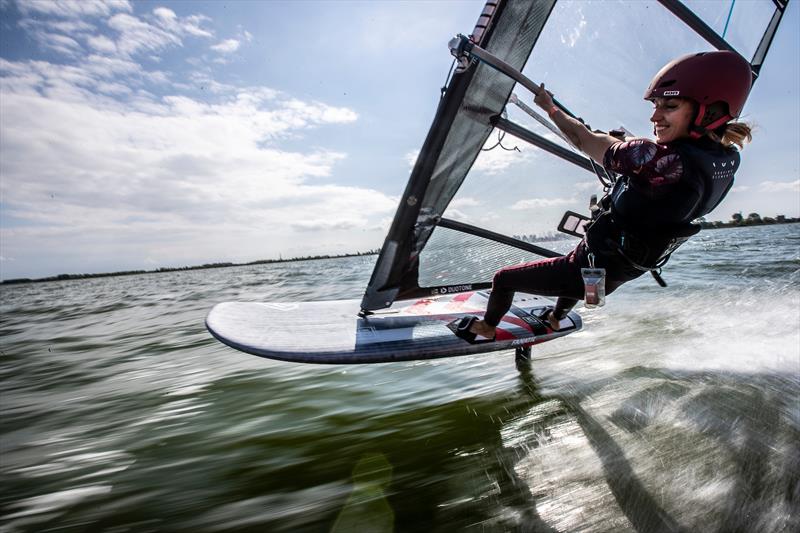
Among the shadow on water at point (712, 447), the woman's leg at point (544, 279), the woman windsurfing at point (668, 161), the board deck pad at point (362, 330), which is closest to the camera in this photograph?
the shadow on water at point (712, 447)

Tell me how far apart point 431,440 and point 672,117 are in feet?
8.90

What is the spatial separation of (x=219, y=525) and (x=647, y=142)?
10.9 feet

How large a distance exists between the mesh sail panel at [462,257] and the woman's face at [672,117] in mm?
2116

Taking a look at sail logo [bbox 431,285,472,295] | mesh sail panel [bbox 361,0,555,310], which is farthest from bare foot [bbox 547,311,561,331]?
mesh sail panel [bbox 361,0,555,310]

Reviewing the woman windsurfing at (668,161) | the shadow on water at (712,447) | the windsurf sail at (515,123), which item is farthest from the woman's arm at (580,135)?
the shadow on water at (712,447)

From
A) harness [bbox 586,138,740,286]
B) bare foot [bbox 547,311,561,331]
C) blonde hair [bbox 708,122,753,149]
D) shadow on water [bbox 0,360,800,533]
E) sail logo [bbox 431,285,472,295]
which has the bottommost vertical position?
shadow on water [bbox 0,360,800,533]

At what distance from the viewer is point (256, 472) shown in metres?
2.71

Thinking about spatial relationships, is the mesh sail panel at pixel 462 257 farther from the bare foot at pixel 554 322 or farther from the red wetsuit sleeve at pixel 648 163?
the red wetsuit sleeve at pixel 648 163

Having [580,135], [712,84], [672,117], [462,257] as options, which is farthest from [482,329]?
[712,84]

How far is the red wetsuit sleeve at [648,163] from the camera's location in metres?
2.16

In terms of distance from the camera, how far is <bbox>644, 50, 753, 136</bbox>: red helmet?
2135 mm

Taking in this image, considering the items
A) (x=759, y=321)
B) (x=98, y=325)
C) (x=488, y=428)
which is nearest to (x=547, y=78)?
(x=488, y=428)

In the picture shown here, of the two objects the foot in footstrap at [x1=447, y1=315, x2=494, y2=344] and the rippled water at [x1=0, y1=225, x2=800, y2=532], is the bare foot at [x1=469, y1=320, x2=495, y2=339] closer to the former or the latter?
the foot in footstrap at [x1=447, y1=315, x2=494, y2=344]

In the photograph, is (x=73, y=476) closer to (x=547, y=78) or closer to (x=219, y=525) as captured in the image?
(x=219, y=525)
